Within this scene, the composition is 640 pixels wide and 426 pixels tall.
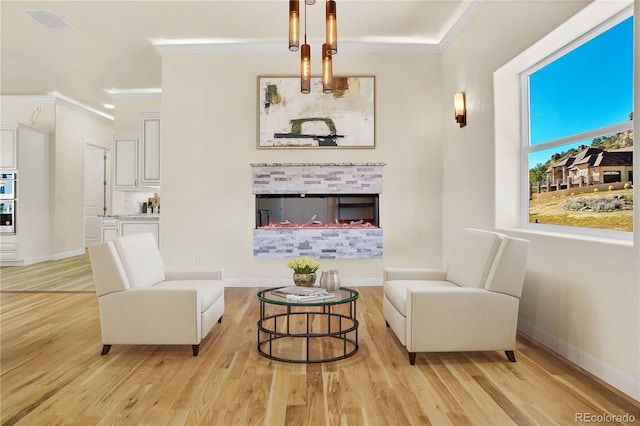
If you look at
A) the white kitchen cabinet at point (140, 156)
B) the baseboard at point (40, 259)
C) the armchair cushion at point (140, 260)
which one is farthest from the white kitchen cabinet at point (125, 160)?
the armchair cushion at point (140, 260)

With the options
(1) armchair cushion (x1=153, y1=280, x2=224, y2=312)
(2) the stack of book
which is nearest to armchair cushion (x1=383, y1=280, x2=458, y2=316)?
(2) the stack of book

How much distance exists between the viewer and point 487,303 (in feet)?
8.93

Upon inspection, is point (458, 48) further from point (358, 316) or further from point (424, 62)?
point (358, 316)

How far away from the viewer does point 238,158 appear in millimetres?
5285

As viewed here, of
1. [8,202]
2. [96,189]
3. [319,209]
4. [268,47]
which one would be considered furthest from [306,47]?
[96,189]

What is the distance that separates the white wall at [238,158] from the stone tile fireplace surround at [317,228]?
0.12 metres

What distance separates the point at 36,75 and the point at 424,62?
18.9 ft

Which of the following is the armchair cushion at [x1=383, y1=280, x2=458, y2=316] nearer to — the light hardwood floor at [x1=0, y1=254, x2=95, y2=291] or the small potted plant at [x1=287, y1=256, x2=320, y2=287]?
the small potted plant at [x1=287, y1=256, x2=320, y2=287]

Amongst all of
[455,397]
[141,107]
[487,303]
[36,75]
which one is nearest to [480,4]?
[487,303]

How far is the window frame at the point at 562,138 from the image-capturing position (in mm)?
2574

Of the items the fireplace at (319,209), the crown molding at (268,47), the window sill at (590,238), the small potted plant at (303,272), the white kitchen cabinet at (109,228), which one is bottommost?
the small potted plant at (303,272)

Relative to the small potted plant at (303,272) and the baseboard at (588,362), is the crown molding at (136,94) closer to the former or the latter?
the small potted plant at (303,272)

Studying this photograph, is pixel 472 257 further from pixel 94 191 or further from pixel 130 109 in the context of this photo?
pixel 94 191

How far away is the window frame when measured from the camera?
2574mm
